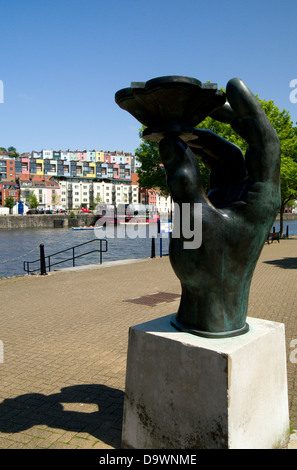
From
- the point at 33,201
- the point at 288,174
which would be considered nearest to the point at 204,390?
the point at 288,174

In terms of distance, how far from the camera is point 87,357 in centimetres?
596

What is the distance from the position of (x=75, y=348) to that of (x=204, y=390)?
3813 millimetres

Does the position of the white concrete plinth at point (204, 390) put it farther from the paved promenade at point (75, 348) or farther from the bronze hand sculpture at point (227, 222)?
the paved promenade at point (75, 348)

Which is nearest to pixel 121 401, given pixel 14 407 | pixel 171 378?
pixel 14 407

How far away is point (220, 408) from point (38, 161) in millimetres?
143742

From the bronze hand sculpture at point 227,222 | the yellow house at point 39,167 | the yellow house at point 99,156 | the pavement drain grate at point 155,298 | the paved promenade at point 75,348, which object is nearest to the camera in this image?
the bronze hand sculpture at point 227,222

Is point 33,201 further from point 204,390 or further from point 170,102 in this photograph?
point 204,390

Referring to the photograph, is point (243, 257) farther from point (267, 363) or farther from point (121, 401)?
point (121, 401)

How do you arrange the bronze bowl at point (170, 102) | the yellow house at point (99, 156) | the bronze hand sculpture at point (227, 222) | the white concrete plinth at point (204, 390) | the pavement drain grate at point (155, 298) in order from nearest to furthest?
the bronze bowl at point (170, 102) < the white concrete plinth at point (204, 390) < the bronze hand sculpture at point (227, 222) < the pavement drain grate at point (155, 298) < the yellow house at point (99, 156)

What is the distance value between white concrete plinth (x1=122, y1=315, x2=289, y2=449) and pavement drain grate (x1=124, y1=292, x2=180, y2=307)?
5906 mm

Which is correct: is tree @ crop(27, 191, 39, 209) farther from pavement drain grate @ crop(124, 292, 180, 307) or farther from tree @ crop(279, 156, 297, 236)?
pavement drain grate @ crop(124, 292, 180, 307)

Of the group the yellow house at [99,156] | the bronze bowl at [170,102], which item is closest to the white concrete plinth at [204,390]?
the bronze bowl at [170,102]

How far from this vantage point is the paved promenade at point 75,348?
4070 millimetres

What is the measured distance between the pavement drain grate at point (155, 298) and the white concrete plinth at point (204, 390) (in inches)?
233
